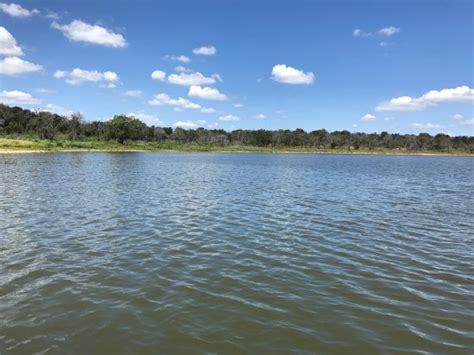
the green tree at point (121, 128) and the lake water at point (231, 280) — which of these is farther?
the green tree at point (121, 128)

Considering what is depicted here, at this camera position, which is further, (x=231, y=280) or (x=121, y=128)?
(x=121, y=128)

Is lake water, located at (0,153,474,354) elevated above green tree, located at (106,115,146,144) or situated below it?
below

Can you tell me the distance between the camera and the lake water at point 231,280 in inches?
330

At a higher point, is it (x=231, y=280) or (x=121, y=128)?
(x=121, y=128)

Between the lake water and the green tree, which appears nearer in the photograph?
the lake water

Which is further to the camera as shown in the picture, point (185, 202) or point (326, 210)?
point (185, 202)

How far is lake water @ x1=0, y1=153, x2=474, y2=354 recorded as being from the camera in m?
8.38

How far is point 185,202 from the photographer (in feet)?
87.6

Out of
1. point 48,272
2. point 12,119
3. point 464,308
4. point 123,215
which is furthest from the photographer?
point 12,119

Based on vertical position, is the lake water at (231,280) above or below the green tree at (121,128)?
below

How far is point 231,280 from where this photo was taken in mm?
11812

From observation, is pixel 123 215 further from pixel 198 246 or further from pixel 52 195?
pixel 52 195

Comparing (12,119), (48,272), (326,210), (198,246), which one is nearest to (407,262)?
(198,246)

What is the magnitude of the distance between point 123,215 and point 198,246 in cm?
779
